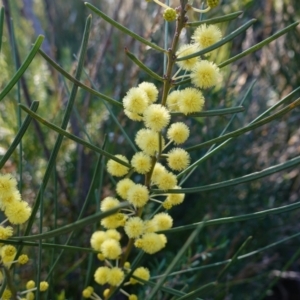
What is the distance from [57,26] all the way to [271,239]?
1.10m

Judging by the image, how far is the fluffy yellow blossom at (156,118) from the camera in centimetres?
49

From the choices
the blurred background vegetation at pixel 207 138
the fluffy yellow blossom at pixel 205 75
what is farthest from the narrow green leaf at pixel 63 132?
the blurred background vegetation at pixel 207 138

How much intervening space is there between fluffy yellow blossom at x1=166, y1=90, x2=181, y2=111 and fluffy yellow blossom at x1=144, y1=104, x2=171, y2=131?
0.03 metres

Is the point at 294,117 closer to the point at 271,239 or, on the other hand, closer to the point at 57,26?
the point at 271,239

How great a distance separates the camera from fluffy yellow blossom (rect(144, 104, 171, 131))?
49 centimetres

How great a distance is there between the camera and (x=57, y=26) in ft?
6.08

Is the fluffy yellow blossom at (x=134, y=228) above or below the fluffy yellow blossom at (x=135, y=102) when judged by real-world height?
below

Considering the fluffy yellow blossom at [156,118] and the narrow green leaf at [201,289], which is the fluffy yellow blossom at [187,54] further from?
the narrow green leaf at [201,289]

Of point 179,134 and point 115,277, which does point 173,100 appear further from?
point 115,277

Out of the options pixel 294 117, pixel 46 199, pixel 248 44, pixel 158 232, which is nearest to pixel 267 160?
pixel 294 117

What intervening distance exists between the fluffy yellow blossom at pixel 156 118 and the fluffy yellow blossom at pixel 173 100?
0.03 m

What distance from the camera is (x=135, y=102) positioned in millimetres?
497

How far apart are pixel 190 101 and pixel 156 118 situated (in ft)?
0.12

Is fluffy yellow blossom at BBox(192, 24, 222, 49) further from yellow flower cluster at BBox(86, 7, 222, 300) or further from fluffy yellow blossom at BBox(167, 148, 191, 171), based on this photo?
fluffy yellow blossom at BBox(167, 148, 191, 171)
